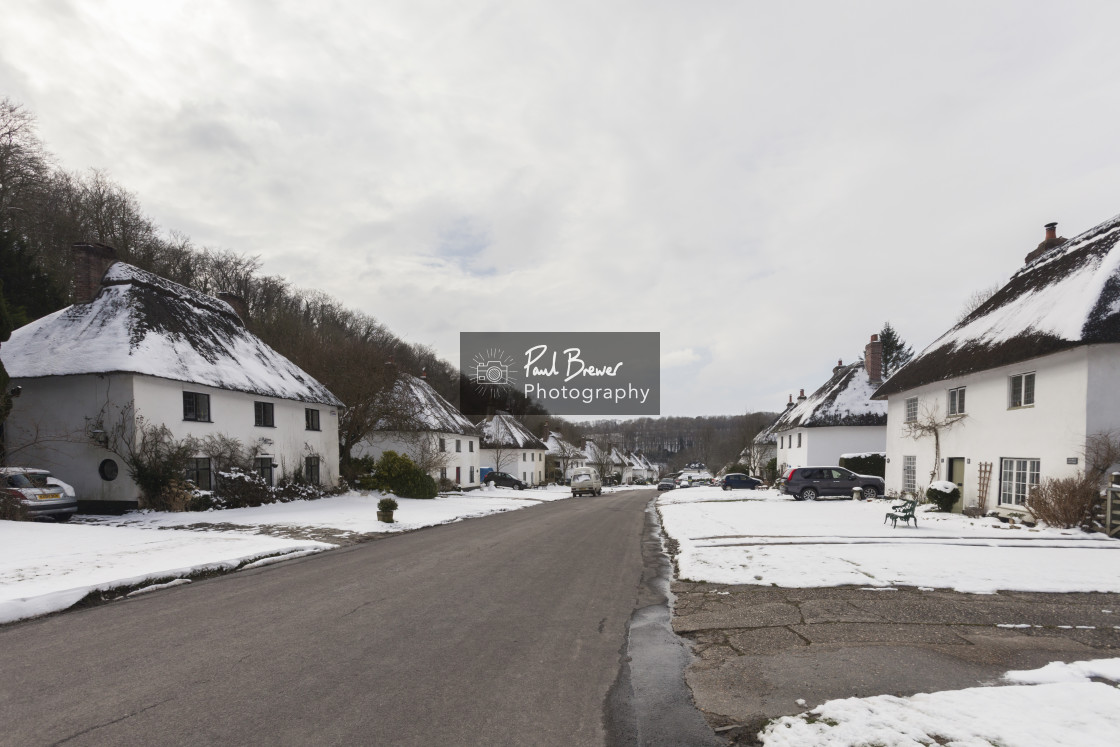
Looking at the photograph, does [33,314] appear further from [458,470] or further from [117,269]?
[458,470]

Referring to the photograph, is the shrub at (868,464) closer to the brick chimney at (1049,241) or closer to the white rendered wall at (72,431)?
the brick chimney at (1049,241)

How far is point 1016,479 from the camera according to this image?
17234 millimetres

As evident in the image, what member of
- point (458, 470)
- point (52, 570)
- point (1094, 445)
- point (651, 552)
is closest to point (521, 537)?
point (651, 552)

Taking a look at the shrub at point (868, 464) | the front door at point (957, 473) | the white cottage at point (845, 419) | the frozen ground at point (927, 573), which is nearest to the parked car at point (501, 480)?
the white cottage at point (845, 419)

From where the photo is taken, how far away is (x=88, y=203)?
35781mm

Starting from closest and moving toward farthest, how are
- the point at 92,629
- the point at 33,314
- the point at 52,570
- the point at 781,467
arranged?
the point at 92,629
the point at 52,570
the point at 33,314
the point at 781,467

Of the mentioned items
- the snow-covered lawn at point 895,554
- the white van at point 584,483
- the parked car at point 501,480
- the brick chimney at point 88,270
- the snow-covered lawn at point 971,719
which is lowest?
the parked car at point 501,480

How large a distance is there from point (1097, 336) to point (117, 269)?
3199 cm

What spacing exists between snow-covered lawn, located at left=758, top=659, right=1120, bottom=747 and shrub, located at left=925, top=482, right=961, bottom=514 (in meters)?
17.3

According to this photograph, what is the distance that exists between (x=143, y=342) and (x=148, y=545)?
1092cm

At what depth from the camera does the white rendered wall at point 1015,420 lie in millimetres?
14805

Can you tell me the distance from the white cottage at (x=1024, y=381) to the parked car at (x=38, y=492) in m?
26.4

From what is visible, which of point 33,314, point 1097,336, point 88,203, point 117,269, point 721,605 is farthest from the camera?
point 88,203

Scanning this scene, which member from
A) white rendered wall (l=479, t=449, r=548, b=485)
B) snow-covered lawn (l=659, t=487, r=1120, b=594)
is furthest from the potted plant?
white rendered wall (l=479, t=449, r=548, b=485)
